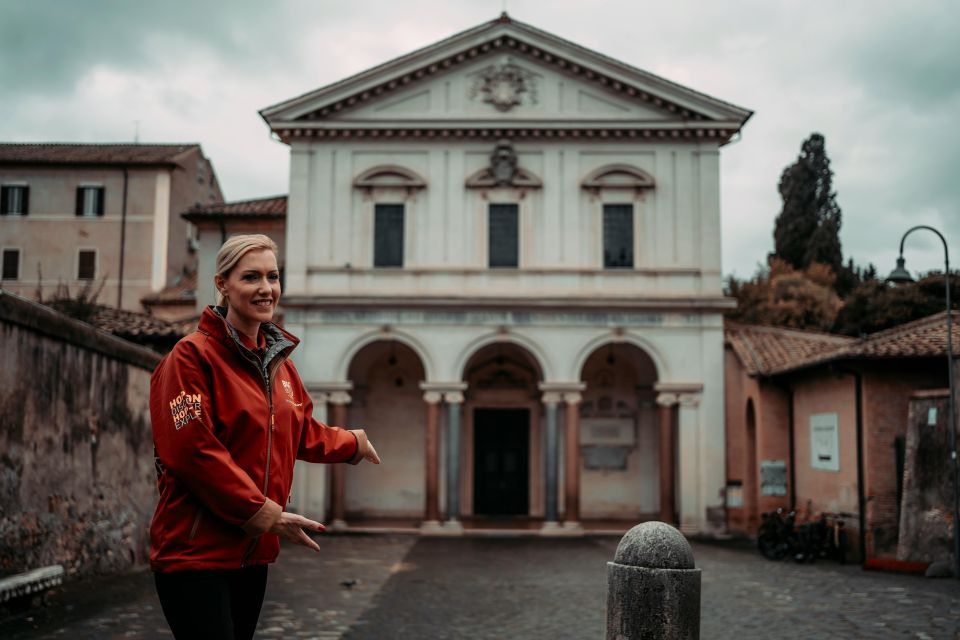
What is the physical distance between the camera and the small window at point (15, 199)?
36.8 meters

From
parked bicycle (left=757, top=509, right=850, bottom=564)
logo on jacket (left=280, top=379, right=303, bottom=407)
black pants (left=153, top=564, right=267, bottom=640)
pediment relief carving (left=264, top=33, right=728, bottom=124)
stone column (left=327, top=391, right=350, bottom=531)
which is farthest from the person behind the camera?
pediment relief carving (left=264, top=33, right=728, bottom=124)

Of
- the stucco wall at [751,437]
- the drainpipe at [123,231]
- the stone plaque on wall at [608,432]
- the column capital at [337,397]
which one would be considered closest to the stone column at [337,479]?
the column capital at [337,397]

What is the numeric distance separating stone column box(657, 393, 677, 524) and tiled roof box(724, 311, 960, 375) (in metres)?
1.92

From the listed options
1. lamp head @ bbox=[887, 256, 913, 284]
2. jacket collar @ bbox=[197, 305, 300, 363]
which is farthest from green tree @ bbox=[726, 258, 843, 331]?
jacket collar @ bbox=[197, 305, 300, 363]

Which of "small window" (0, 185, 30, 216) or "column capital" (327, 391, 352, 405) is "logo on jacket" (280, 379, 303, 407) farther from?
"small window" (0, 185, 30, 216)

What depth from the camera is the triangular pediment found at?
2355 centimetres

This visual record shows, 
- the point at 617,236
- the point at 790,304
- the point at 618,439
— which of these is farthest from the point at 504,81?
the point at 790,304

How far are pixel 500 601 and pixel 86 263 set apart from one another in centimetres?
2916

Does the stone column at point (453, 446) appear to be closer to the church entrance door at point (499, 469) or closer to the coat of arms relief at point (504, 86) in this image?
the church entrance door at point (499, 469)

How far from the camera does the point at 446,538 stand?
2167cm

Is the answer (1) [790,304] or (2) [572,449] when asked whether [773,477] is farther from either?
(1) [790,304]

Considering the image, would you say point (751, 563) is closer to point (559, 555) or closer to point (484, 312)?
point (559, 555)

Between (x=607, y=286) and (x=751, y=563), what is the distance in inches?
319

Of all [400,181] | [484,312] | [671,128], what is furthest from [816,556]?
[400,181]
